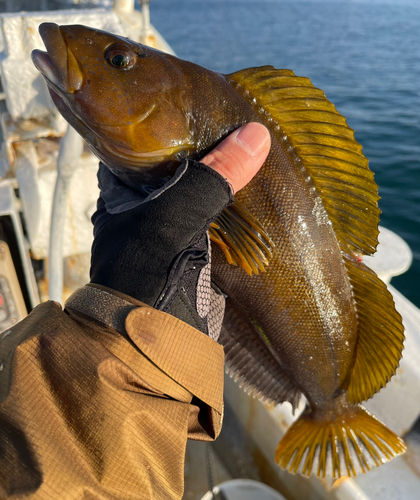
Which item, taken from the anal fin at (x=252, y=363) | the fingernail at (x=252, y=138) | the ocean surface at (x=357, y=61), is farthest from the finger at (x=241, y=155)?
the ocean surface at (x=357, y=61)

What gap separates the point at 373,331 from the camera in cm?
184

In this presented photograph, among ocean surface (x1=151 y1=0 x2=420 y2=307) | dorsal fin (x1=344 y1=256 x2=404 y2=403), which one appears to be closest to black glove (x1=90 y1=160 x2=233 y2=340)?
dorsal fin (x1=344 y1=256 x2=404 y2=403)

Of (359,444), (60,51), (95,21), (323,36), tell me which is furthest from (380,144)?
(323,36)

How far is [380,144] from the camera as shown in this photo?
360 inches

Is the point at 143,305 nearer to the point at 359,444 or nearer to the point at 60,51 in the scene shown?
the point at 60,51

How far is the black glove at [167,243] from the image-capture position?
1.21 metres

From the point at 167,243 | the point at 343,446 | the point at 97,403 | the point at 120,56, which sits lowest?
the point at 343,446

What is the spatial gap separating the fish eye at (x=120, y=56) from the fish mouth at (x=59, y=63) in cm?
13

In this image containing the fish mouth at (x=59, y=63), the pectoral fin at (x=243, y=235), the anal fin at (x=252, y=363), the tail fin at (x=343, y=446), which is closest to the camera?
the fish mouth at (x=59, y=63)

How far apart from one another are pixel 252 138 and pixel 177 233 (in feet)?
1.61

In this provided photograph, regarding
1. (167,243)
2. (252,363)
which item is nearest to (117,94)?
(167,243)

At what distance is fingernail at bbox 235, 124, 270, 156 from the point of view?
4.69 feet

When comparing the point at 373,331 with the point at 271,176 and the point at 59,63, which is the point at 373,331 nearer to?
the point at 271,176

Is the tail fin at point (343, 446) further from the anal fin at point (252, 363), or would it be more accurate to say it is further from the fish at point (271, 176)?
the fish at point (271, 176)
